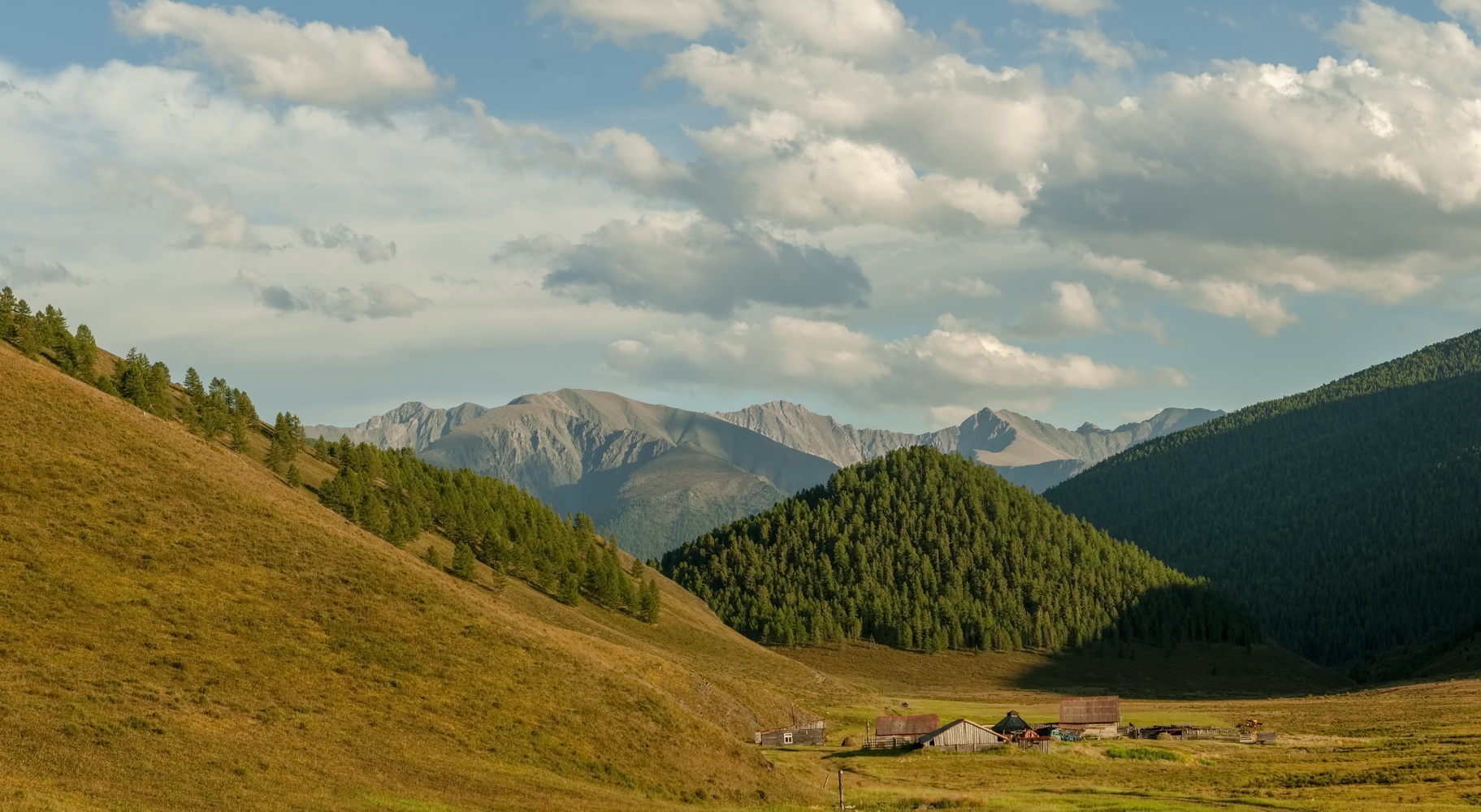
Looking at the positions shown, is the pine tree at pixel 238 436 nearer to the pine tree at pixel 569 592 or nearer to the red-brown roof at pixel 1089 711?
the pine tree at pixel 569 592

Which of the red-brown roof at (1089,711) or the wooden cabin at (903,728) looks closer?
the wooden cabin at (903,728)

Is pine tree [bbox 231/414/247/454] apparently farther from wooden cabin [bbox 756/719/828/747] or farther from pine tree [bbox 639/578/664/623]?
wooden cabin [bbox 756/719/828/747]

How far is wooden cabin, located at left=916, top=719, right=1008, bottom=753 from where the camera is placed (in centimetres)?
11050

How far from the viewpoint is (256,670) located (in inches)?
2793

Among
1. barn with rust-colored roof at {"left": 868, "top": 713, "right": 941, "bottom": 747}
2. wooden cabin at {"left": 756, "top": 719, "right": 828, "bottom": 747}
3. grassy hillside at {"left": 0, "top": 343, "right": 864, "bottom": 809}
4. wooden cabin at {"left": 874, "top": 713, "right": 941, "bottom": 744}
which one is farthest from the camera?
wooden cabin at {"left": 874, "top": 713, "right": 941, "bottom": 744}

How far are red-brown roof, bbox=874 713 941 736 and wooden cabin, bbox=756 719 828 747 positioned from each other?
18.8 ft

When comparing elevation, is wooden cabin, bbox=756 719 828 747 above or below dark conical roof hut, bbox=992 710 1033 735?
below

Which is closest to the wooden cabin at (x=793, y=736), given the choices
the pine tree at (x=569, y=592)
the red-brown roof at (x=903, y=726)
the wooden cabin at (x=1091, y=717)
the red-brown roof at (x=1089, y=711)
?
the red-brown roof at (x=903, y=726)

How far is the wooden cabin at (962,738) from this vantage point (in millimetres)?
110500

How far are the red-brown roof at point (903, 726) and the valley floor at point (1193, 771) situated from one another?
484 centimetres

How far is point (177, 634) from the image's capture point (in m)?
72.9

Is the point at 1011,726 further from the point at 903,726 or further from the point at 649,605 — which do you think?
the point at 649,605

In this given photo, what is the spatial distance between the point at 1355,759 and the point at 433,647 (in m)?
75.0

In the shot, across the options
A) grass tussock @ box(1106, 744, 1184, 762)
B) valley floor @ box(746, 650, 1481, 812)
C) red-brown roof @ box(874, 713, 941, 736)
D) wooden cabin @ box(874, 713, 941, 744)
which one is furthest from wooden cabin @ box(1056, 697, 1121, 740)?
wooden cabin @ box(874, 713, 941, 744)
